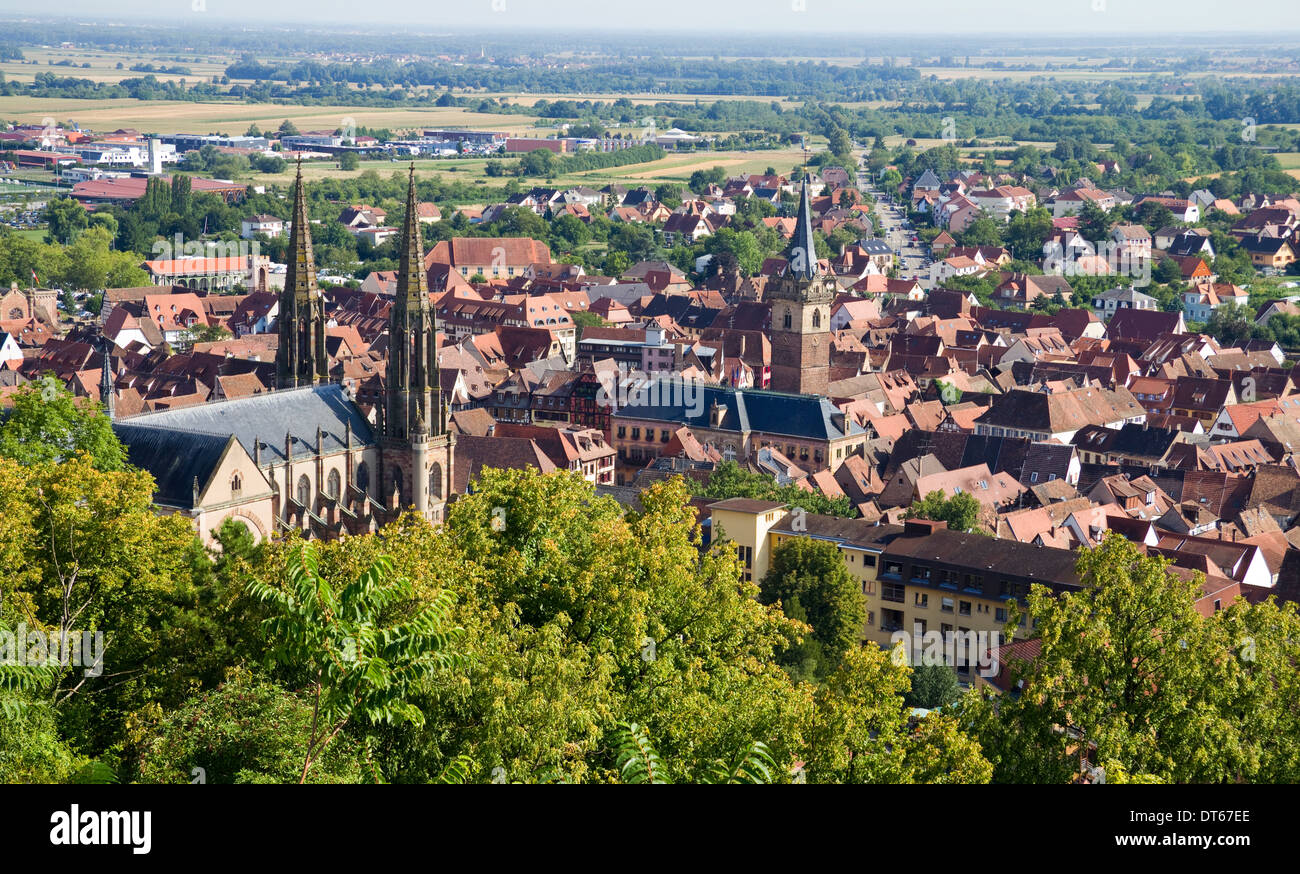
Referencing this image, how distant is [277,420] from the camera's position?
51625 millimetres

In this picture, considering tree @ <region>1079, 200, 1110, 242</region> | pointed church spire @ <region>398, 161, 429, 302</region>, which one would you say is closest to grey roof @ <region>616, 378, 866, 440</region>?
pointed church spire @ <region>398, 161, 429, 302</region>

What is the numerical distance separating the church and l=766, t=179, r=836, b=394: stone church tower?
1786 inches

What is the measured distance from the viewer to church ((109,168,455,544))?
47625mm

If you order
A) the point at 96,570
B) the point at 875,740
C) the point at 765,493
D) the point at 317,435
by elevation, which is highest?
the point at 96,570

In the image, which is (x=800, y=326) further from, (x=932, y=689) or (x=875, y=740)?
(x=875, y=740)

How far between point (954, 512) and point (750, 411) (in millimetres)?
23657

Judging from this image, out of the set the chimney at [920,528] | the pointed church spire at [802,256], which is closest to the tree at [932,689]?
the chimney at [920,528]

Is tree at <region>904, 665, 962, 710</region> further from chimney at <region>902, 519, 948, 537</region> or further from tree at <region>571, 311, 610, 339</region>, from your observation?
tree at <region>571, 311, 610, 339</region>

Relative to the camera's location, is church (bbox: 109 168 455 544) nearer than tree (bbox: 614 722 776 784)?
No

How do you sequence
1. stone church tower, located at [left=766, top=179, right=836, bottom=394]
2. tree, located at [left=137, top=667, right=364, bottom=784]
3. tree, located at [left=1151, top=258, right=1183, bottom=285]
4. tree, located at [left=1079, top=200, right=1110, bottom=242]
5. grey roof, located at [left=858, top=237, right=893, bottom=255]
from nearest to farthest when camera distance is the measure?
1. tree, located at [left=137, top=667, right=364, bottom=784]
2. stone church tower, located at [left=766, top=179, right=836, bottom=394]
3. tree, located at [left=1151, top=258, right=1183, bottom=285]
4. grey roof, located at [left=858, top=237, right=893, bottom=255]
5. tree, located at [left=1079, top=200, right=1110, bottom=242]

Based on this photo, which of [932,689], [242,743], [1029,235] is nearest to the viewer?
[242,743]

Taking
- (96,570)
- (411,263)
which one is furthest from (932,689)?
(96,570)
